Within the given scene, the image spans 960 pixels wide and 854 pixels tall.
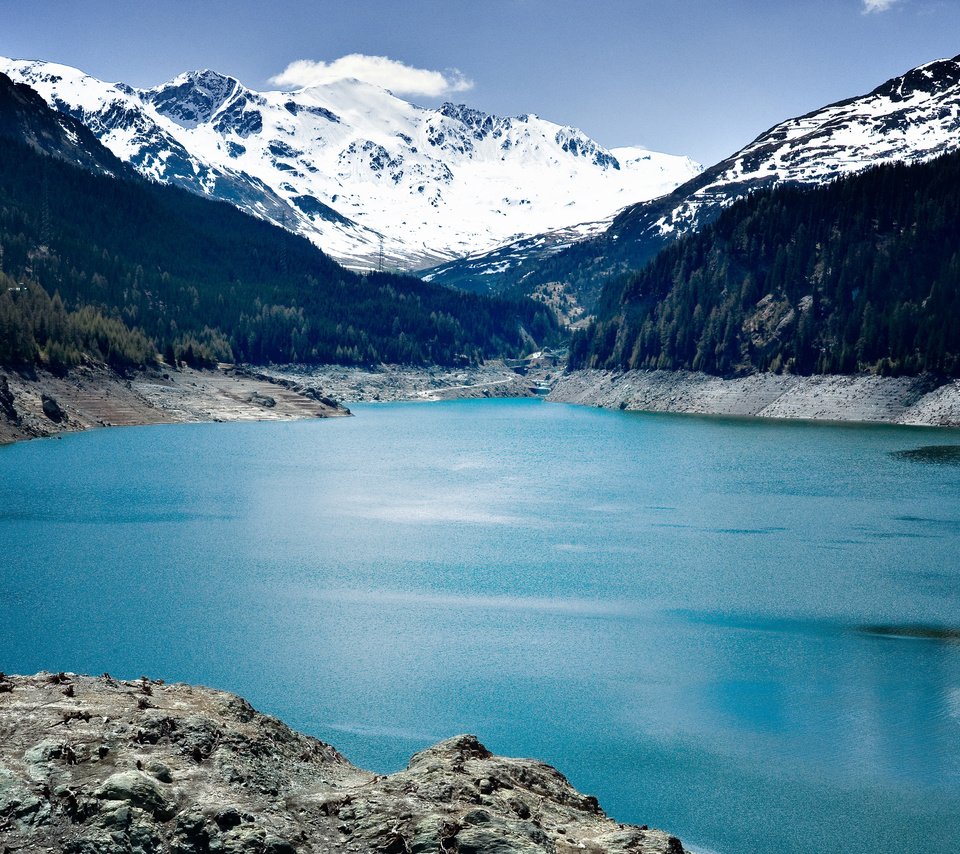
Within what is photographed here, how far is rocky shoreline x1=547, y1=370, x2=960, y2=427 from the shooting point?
129 m

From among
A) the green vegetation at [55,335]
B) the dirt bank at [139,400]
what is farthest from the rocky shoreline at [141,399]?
the green vegetation at [55,335]

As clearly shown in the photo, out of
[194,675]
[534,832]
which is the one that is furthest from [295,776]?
[194,675]

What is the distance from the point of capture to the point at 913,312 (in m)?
145

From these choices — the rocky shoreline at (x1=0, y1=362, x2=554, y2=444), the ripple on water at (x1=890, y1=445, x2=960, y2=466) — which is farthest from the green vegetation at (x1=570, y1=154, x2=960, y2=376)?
the rocky shoreline at (x1=0, y1=362, x2=554, y2=444)

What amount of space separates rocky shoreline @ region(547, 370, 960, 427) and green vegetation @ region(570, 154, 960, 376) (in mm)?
2519

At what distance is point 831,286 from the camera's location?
165m

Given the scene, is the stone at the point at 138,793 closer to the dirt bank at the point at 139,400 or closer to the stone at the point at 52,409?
the dirt bank at the point at 139,400

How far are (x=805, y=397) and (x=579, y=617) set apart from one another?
4529 inches

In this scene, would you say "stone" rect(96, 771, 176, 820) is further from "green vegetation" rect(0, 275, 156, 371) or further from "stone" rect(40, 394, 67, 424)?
"green vegetation" rect(0, 275, 156, 371)

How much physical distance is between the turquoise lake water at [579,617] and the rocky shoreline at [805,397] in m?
44.3

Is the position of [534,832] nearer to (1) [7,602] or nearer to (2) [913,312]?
(1) [7,602]

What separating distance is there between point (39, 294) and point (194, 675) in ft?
409

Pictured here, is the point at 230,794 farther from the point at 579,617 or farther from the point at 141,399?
the point at 141,399

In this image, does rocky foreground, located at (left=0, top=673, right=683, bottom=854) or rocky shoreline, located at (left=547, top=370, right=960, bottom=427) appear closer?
rocky foreground, located at (left=0, top=673, right=683, bottom=854)
